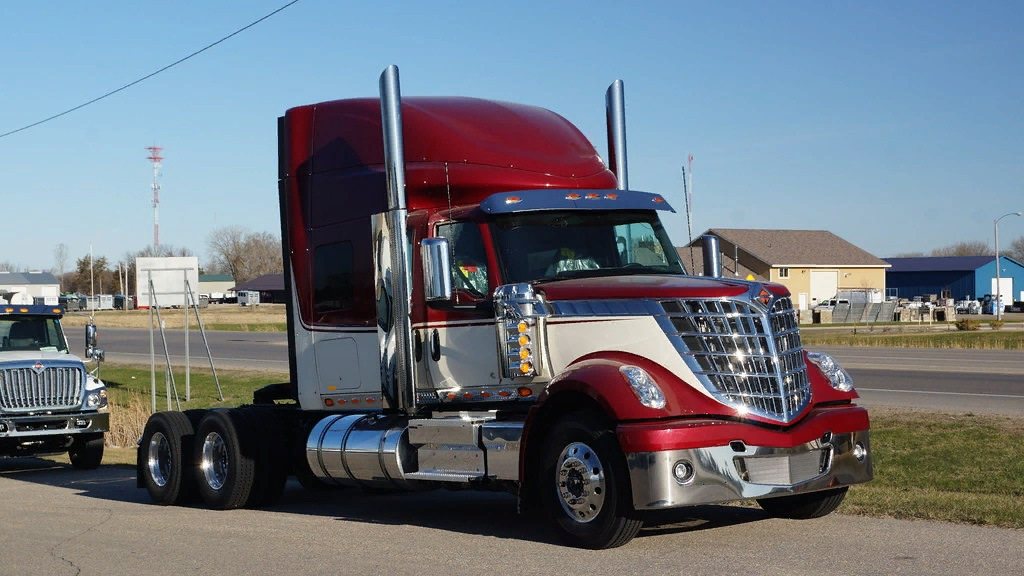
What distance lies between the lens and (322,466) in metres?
11.7

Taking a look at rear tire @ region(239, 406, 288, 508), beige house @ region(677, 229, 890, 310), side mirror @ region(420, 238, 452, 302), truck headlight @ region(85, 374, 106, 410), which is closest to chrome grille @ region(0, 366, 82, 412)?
truck headlight @ region(85, 374, 106, 410)

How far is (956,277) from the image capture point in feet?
392

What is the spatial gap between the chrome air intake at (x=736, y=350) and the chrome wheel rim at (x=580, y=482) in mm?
981

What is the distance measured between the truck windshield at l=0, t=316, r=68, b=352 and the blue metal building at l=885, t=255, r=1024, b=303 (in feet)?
349

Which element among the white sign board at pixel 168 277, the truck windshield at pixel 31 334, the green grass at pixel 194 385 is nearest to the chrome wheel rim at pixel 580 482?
the truck windshield at pixel 31 334

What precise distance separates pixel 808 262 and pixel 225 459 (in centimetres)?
8841

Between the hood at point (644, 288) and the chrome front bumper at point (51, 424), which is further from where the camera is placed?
the chrome front bumper at point (51, 424)

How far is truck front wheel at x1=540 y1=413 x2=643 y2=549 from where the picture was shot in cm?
897

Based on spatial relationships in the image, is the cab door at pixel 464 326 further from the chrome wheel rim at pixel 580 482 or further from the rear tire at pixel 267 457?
the rear tire at pixel 267 457

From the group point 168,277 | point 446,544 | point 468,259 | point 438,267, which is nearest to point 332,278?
point 468,259

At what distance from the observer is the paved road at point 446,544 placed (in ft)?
27.8

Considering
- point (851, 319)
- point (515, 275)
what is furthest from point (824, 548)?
point (851, 319)

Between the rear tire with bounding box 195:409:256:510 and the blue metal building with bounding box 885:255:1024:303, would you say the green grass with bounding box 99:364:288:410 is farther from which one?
the blue metal building with bounding box 885:255:1024:303

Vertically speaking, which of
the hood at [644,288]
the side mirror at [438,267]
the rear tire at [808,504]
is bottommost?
the rear tire at [808,504]
